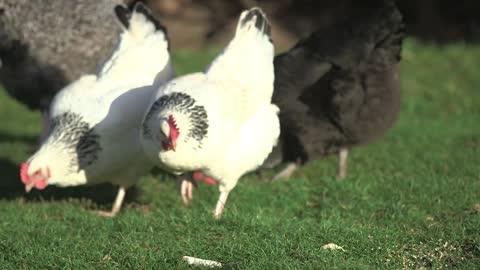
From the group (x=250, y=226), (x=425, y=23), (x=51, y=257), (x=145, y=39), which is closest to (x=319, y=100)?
(x=145, y=39)

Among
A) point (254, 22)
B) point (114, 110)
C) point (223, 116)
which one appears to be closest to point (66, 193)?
point (114, 110)

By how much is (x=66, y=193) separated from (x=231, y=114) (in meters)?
2.08

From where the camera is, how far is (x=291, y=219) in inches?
206

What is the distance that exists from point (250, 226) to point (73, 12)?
131 inches

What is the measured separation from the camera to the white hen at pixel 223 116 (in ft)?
16.1

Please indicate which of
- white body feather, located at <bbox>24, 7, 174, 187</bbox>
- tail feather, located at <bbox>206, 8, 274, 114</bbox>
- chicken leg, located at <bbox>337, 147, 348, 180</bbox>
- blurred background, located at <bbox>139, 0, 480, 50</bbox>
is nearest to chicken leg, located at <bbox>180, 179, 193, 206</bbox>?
white body feather, located at <bbox>24, 7, 174, 187</bbox>

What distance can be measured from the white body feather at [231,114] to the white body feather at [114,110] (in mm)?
395

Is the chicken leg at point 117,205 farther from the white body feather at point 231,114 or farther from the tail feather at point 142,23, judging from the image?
the tail feather at point 142,23

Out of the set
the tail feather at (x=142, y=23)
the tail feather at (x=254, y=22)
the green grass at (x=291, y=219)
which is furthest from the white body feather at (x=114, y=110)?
the tail feather at (x=254, y=22)

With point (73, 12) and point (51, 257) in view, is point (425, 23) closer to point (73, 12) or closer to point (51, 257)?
point (73, 12)

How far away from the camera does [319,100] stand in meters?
6.55

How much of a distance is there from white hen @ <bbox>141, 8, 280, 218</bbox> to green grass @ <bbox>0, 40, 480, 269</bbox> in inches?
15.3

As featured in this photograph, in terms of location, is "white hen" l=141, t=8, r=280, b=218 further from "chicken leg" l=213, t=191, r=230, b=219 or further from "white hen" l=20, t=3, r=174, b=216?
"white hen" l=20, t=3, r=174, b=216

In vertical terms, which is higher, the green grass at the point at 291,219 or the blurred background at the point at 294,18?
the green grass at the point at 291,219
